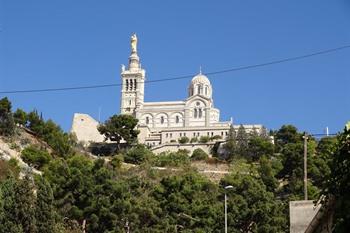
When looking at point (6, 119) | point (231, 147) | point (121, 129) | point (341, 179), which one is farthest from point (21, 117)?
point (341, 179)

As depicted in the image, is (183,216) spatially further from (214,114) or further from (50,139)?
(214,114)

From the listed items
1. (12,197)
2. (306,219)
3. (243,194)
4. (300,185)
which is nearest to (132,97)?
A: (300,185)

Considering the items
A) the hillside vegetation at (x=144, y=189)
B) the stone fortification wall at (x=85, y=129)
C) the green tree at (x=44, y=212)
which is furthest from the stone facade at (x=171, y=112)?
the green tree at (x=44, y=212)

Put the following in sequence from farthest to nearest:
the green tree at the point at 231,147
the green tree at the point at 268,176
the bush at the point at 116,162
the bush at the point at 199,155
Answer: the bush at the point at 199,155, the green tree at the point at 231,147, the bush at the point at 116,162, the green tree at the point at 268,176

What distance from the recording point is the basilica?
85250 millimetres

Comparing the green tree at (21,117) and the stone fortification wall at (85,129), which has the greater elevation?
the stone fortification wall at (85,129)

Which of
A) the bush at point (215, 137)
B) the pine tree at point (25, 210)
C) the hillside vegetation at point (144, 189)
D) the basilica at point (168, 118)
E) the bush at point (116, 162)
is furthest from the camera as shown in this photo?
the basilica at point (168, 118)

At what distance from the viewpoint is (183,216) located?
34.8 m

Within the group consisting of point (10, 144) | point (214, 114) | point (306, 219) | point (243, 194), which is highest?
point (214, 114)

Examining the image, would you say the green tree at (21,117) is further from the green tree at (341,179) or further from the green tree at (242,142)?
the green tree at (341,179)

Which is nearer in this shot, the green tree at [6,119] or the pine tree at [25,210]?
the pine tree at [25,210]

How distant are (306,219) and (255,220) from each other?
21868 millimetres

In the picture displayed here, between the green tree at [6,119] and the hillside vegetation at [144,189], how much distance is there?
4.1 inches

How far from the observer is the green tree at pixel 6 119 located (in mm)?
59531
